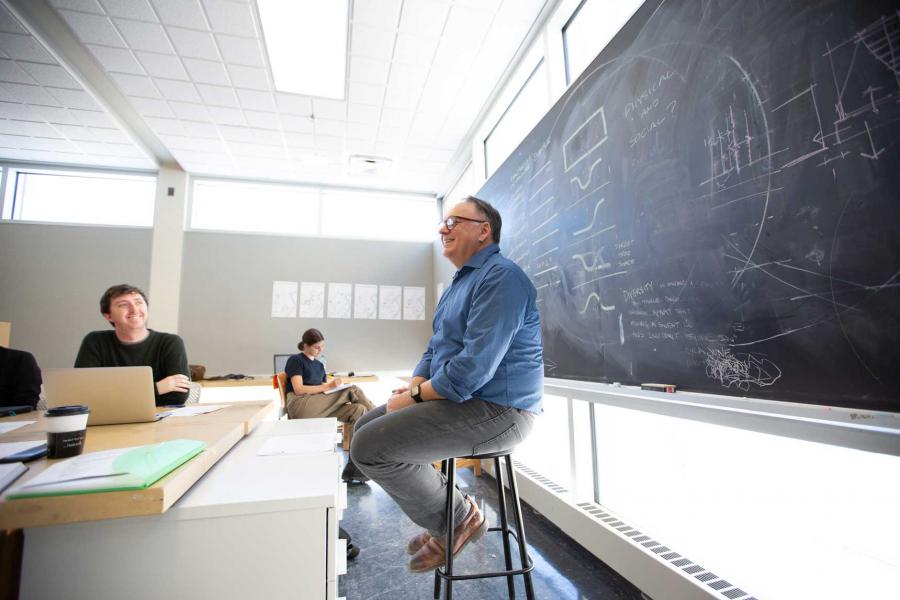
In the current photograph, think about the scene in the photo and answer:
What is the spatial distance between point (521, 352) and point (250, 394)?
4632 millimetres

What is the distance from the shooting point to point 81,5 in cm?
262

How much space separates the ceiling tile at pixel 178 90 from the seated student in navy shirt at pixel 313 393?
232 cm

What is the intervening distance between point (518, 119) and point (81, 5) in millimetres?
3118

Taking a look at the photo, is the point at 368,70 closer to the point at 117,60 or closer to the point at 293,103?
the point at 293,103

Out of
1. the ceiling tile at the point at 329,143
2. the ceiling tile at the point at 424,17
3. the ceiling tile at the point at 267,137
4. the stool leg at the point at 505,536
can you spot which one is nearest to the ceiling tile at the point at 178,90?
the ceiling tile at the point at 267,137

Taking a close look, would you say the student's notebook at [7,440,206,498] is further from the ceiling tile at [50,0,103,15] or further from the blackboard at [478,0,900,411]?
the ceiling tile at [50,0,103,15]

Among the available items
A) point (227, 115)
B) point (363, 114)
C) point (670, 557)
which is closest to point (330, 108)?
point (363, 114)

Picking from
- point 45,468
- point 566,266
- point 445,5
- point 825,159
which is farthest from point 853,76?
point 445,5

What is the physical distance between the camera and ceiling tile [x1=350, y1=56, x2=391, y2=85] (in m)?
3.10

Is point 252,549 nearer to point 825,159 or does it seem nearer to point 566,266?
point 825,159

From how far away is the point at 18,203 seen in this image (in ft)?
15.0

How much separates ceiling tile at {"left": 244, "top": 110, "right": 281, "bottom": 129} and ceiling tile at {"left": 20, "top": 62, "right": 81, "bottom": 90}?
128cm

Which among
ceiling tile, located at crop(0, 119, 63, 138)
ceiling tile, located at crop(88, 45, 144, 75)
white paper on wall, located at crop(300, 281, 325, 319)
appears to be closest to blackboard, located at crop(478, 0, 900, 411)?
ceiling tile, located at crop(88, 45, 144, 75)

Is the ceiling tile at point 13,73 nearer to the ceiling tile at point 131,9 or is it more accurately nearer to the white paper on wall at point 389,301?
the ceiling tile at point 131,9
